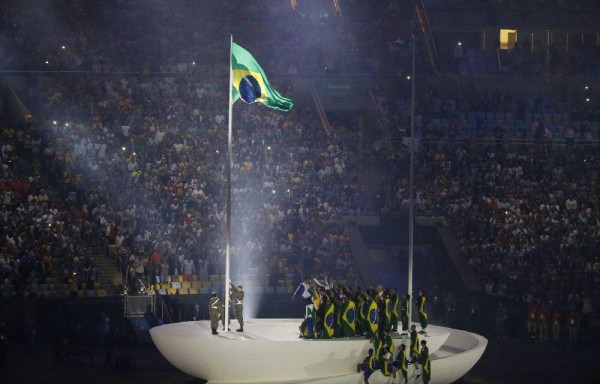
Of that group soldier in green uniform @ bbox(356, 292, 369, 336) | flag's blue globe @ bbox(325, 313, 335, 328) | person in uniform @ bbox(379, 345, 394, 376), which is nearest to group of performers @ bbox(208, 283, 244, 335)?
flag's blue globe @ bbox(325, 313, 335, 328)

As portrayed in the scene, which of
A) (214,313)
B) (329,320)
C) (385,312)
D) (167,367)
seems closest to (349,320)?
(329,320)

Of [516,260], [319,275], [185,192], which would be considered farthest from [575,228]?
[185,192]

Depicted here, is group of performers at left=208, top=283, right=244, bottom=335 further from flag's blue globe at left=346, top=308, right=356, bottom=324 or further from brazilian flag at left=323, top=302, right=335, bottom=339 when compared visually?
flag's blue globe at left=346, top=308, right=356, bottom=324

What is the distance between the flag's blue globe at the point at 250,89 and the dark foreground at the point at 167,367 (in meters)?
8.22

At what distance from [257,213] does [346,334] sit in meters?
15.7

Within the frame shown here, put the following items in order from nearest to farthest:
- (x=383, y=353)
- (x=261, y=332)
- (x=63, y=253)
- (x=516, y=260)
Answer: (x=383, y=353), (x=261, y=332), (x=63, y=253), (x=516, y=260)

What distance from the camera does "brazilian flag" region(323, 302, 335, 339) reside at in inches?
1318

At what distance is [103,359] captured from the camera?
39062 millimetres

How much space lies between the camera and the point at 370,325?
33625 millimetres

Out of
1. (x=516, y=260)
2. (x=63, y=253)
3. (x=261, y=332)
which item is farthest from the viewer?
(x=516, y=260)

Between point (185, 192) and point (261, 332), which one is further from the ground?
point (185, 192)

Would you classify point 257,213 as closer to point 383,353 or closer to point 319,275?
point 319,275

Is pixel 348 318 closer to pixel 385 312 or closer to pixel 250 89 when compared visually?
pixel 385 312

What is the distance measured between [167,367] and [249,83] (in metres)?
9.11
